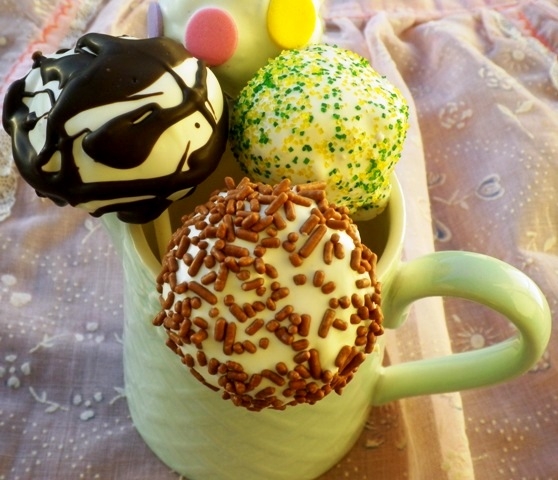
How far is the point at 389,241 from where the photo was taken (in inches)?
15.8

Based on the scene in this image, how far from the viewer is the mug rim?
0.38 m

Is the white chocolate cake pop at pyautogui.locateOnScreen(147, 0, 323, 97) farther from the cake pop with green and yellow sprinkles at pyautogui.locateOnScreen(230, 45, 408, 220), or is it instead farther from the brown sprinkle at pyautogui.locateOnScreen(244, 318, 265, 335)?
the brown sprinkle at pyautogui.locateOnScreen(244, 318, 265, 335)

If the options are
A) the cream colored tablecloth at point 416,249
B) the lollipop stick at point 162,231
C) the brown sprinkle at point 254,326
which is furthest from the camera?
the cream colored tablecloth at point 416,249

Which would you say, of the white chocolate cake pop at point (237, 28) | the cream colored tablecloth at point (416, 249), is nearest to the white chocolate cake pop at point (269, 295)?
the white chocolate cake pop at point (237, 28)

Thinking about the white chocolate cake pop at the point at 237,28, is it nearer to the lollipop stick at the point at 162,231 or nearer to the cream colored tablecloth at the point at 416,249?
the lollipop stick at the point at 162,231

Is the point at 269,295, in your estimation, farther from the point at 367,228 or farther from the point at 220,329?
the point at 367,228

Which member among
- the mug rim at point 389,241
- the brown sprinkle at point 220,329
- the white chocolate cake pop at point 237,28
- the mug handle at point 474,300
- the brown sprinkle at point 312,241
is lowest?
the mug handle at point 474,300

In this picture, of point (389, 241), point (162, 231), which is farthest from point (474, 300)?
point (162, 231)

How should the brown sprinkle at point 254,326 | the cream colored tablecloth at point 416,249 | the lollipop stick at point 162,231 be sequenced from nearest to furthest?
the brown sprinkle at point 254,326 < the lollipop stick at point 162,231 < the cream colored tablecloth at point 416,249

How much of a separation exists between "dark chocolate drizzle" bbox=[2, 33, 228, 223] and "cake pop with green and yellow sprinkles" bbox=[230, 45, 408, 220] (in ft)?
0.08

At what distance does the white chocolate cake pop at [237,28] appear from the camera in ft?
1.33

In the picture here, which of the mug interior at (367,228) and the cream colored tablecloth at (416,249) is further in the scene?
the cream colored tablecloth at (416,249)

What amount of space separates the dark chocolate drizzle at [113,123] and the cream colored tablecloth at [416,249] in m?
0.25

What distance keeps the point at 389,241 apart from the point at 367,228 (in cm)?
6
